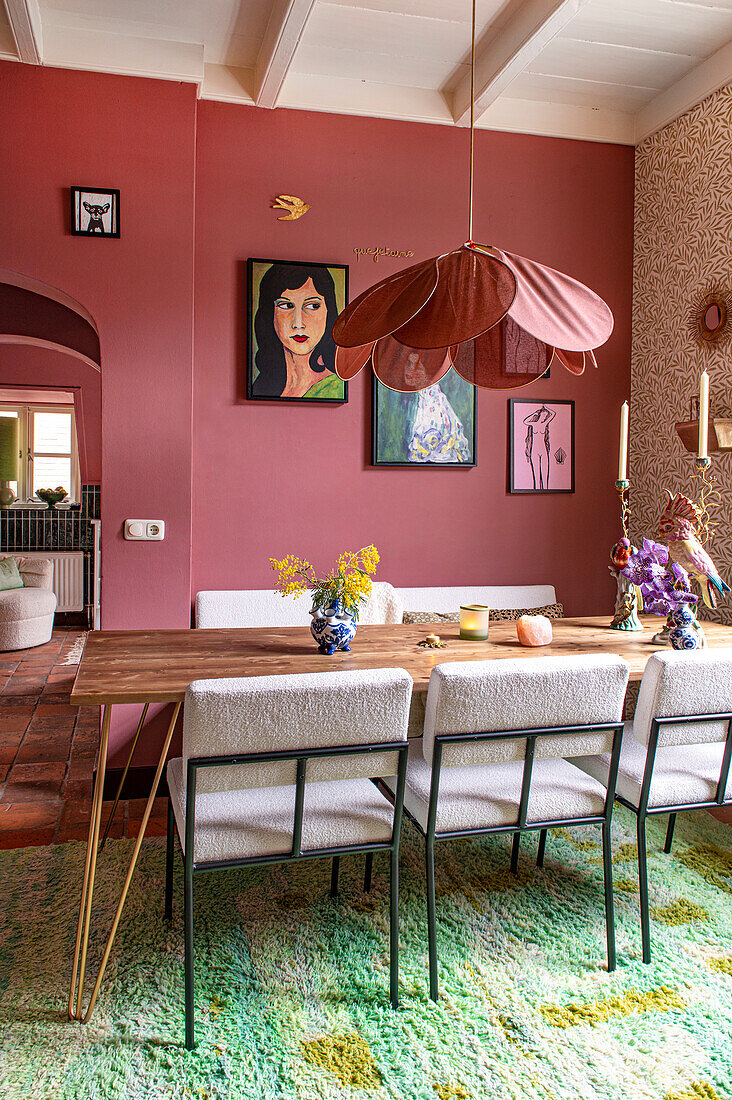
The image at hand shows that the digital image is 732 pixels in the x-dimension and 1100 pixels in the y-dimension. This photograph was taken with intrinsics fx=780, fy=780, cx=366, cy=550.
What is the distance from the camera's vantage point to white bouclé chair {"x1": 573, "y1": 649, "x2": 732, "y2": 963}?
2.05 meters

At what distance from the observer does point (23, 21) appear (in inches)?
108

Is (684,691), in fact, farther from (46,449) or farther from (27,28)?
(46,449)

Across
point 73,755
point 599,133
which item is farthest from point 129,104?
point 73,755

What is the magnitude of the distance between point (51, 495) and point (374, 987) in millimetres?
6723

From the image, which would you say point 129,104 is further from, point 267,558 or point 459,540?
point 459,540

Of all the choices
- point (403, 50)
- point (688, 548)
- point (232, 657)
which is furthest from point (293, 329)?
point (688, 548)

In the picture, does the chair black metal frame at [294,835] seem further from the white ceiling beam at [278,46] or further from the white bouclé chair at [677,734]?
the white ceiling beam at [278,46]

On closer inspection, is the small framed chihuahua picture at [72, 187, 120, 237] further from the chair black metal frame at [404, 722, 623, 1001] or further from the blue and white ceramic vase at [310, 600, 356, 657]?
the chair black metal frame at [404, 722, 623, 1001]

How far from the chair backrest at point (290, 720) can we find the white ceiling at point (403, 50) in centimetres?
232

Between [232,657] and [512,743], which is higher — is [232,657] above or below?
above

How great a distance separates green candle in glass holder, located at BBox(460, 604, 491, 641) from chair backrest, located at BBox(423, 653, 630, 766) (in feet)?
2.29

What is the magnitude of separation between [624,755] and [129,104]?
3.02 meters

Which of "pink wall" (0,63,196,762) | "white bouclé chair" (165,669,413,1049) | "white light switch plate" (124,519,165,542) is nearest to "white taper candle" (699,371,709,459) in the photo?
"white bouclé chair" (165,669,413,1049)

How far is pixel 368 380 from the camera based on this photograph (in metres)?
3.57
